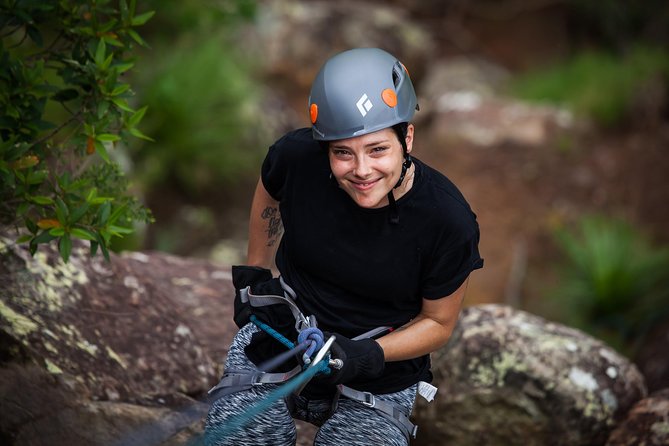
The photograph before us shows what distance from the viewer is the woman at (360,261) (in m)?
2.69

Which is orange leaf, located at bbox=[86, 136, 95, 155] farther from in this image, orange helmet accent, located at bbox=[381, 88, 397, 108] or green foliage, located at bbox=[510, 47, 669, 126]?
green foliage, located at bbox=[510, 47, 669, 126]

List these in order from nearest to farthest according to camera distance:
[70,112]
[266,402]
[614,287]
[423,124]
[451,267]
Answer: [266,402]
[451,267]
[70,112]
[614,287]
[423,124]

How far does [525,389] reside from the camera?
4.04 meters

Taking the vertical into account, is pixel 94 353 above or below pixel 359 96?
below

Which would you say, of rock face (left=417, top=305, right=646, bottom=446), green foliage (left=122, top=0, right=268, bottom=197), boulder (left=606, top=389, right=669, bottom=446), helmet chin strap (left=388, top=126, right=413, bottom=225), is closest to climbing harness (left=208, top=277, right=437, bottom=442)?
helmet chin strap (left=388, top=126, right=413, bottom=225)

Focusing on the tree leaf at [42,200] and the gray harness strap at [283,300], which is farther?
the tree leaf at [42,200]

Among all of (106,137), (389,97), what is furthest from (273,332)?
(106,137)

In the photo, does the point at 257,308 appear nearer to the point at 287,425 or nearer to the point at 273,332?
the point at 273,332

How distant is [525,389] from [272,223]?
1562 mm

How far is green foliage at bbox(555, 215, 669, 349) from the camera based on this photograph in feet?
→ 22.1

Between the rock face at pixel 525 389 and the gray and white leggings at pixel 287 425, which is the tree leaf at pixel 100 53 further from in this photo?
the rock face at pixel 525 389

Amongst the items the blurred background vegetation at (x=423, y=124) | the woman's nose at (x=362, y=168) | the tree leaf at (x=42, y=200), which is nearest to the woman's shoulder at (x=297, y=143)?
the woman's nose at (x=362, y=168)

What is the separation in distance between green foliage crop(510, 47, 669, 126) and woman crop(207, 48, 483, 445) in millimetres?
8046

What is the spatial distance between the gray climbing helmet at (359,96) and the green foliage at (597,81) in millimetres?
8038
